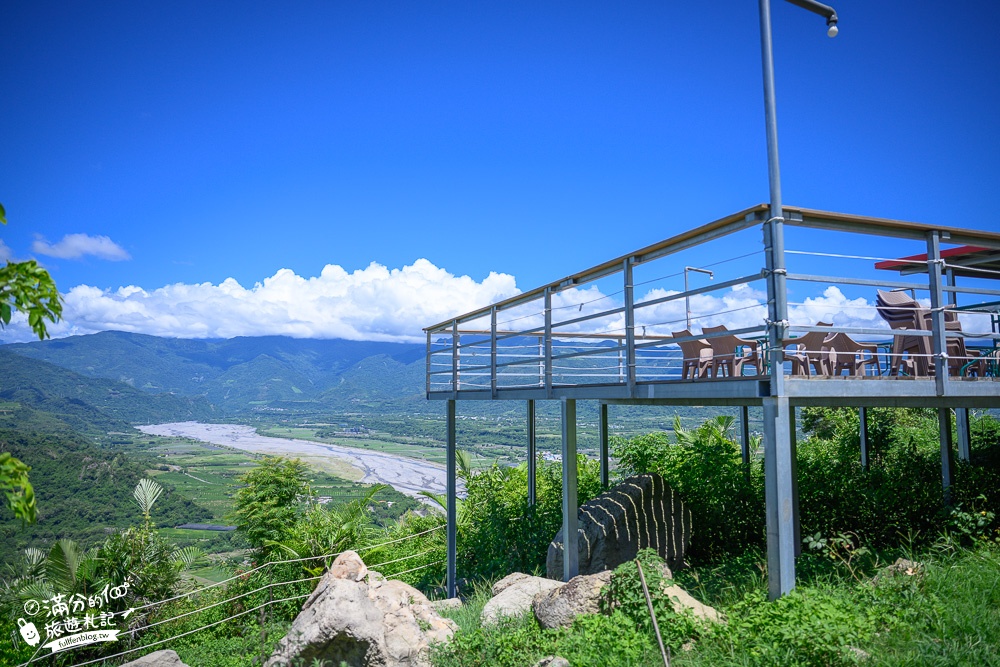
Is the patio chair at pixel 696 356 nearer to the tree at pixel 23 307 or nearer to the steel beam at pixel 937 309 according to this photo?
the steel beam at pixel 937 309

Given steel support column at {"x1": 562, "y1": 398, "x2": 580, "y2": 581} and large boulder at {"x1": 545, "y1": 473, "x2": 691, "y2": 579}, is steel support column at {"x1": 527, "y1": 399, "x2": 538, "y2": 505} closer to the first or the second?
large boulder at {"x1": 545, "y1": 473, "x2": 691, "y2": 579}

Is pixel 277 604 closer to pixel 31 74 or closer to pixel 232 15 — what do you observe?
pixel 232 15

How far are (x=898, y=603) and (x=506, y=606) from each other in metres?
4.29

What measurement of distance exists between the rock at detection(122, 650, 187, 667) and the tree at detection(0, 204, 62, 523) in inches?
353

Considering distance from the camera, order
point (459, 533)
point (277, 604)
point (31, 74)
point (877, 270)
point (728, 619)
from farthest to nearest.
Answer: point (31, 74) < point (459, 533) < point (277, 604) < point (877, 270) < point (728, 619)

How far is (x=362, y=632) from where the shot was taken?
25.6 feet

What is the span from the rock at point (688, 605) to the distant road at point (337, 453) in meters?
64.4

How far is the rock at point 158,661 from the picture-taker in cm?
992

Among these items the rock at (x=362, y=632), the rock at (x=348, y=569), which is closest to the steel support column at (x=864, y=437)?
the rock at (x=362, y=632)

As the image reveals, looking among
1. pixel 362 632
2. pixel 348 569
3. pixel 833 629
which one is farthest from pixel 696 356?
pixel 348 569

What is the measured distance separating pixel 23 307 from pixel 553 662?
198 inches

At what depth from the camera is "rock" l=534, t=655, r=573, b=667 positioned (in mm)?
5750

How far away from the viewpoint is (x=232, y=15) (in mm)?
35875

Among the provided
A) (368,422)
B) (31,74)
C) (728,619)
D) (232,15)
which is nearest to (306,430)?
(368,422)
